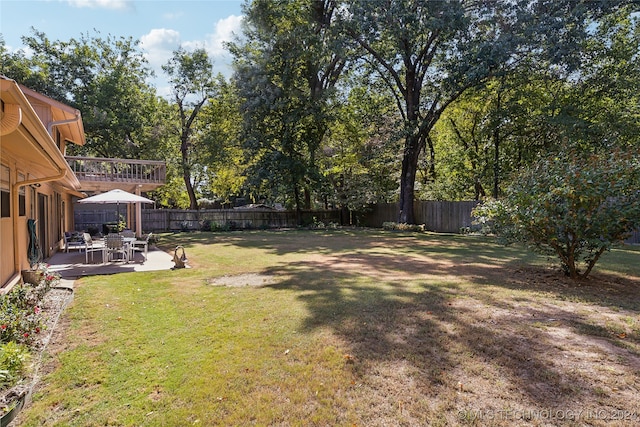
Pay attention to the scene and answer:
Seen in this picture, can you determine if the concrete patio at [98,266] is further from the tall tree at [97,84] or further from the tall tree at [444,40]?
the tall tree at [444,40]

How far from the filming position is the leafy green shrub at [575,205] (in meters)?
5.50

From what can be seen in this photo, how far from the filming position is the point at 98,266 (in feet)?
29.0

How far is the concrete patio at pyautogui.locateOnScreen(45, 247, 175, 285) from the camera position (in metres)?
7.90

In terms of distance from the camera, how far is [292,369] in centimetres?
324

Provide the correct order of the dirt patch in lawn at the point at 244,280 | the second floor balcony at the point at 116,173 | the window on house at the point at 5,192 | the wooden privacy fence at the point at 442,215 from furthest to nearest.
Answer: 1. the wooden privacy fence at the point at 442,215
2. the second floor balcony at the point at 116,173
3. the dirt patch in lawn at the point at 244,280
4. the window on house at the point at 5,192

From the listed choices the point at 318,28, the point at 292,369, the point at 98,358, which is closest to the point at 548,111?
the point at 318,28

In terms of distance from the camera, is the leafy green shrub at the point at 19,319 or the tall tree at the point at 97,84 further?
the tall tree at the point at 97,84

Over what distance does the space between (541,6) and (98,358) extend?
19.3 meters

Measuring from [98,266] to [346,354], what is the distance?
7936mm

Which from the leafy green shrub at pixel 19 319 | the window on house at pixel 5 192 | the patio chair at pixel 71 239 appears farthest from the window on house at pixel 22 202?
the patio chair at pixel 71 239

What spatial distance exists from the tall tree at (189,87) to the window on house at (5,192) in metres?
19.4

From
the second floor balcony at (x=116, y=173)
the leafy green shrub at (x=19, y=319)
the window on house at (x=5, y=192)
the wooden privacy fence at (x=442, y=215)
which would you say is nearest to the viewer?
the leafy green shrub at (x=19, y=319)

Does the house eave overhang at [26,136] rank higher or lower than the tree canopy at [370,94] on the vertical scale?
lower

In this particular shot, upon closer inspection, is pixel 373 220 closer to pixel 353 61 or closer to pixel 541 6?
pixel 353 61
